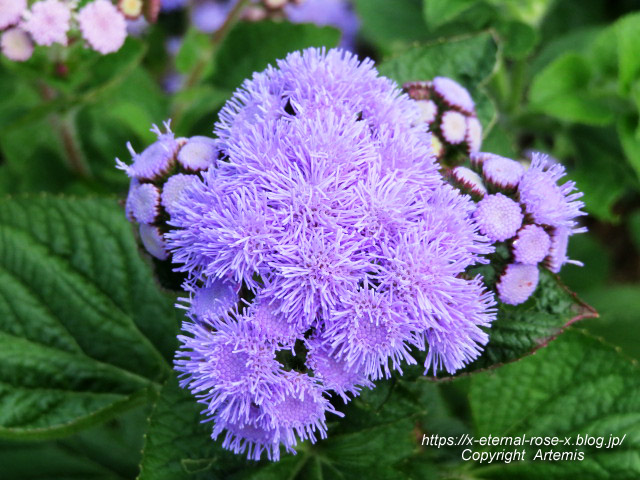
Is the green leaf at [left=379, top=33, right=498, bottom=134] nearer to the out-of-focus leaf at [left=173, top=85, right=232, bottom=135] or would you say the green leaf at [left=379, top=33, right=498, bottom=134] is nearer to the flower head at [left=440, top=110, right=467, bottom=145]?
the flower head at [left=440, top=110, right=467, bottom=145]

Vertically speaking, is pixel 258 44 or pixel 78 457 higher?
pixel 258 44

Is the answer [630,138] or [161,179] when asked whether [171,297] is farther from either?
[630,138]

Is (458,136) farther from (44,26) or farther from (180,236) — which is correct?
(44,26)

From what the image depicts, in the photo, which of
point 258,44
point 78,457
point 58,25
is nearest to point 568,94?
point 258,44

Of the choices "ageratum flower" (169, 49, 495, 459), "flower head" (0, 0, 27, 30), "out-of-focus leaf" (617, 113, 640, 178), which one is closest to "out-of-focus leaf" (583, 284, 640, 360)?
"out-of-focus leaf" (617, 113, 640, 178)

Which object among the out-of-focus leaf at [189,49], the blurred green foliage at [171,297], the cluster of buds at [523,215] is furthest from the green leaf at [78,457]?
the cluster of buds at [523,215]

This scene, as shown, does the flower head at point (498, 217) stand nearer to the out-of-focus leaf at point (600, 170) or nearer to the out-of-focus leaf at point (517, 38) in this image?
the out-of-focus leaf at point (517, 38)
